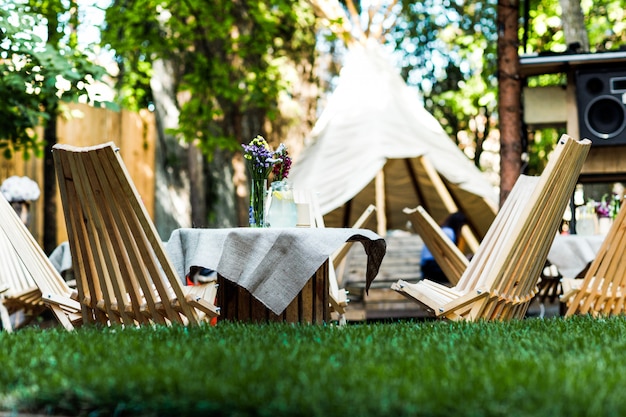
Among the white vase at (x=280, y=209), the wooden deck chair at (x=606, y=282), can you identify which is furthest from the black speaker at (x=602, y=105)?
the white vase at (x=280, y=209)

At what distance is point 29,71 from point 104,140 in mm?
4000

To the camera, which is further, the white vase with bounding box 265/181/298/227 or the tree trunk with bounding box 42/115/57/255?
the tree trunk with bounding box 42/115/57/255

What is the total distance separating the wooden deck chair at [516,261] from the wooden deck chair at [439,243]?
31.1 inches

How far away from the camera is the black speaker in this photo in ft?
27.2

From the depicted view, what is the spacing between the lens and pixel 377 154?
948 centimetres

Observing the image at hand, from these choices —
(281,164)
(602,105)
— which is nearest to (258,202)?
(281,164)

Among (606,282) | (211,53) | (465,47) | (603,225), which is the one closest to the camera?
(606,282)

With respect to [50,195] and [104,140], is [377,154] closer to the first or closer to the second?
[50,195]

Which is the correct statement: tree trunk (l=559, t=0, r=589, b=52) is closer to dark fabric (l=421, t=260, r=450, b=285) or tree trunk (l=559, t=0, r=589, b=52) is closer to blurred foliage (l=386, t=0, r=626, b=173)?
blurred foliage (l=386, t=0, r=626, b=173)

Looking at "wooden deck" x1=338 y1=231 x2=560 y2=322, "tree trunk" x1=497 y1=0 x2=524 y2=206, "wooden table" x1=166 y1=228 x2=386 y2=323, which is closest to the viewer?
"wooden table" x1=166 y1=228 x2=386 y2=323

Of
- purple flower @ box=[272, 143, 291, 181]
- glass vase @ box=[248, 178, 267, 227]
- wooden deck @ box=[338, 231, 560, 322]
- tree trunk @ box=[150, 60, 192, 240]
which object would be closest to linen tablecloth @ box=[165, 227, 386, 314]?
glass vase @ box=[248, 178, 267, 227]

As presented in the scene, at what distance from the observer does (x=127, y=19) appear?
10.7 m

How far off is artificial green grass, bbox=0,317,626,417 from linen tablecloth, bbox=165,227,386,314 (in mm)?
500

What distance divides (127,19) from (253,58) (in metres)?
2.16
